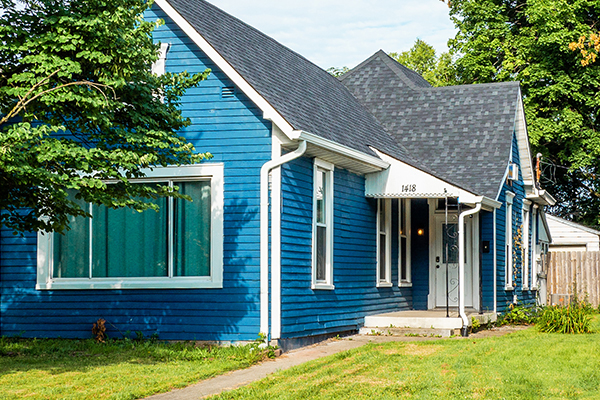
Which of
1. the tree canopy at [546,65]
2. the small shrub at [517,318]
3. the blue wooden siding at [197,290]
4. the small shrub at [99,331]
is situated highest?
the tree canopy at [546,65]

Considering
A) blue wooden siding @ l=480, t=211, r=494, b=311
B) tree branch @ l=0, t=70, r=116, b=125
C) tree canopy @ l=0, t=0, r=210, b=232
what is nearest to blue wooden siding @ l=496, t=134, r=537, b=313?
blue wooden siding @ l=480, t=211, r=494, b=311

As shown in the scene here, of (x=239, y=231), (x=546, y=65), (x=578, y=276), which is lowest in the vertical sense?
(x=578, y=276)

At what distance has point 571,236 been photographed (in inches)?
1097

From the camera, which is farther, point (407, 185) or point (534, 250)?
point (534, 250)

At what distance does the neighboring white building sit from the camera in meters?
27.5

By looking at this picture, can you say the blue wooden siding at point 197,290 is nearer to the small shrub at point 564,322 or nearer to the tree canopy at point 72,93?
the tree canopy at point 72,93

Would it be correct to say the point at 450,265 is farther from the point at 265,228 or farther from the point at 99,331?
the point at 99,331

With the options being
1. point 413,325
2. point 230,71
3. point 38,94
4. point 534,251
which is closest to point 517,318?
point 413,325

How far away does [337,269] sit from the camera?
44.5ft

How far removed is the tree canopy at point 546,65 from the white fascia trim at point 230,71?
18.5m

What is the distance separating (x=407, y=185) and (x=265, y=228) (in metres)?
4.08

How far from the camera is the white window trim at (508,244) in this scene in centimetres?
1829

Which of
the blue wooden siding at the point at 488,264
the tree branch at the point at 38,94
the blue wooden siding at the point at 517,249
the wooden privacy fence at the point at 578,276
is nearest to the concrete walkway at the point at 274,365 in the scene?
the blue wooden siding at the point at 488,264

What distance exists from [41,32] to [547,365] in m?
7.61
